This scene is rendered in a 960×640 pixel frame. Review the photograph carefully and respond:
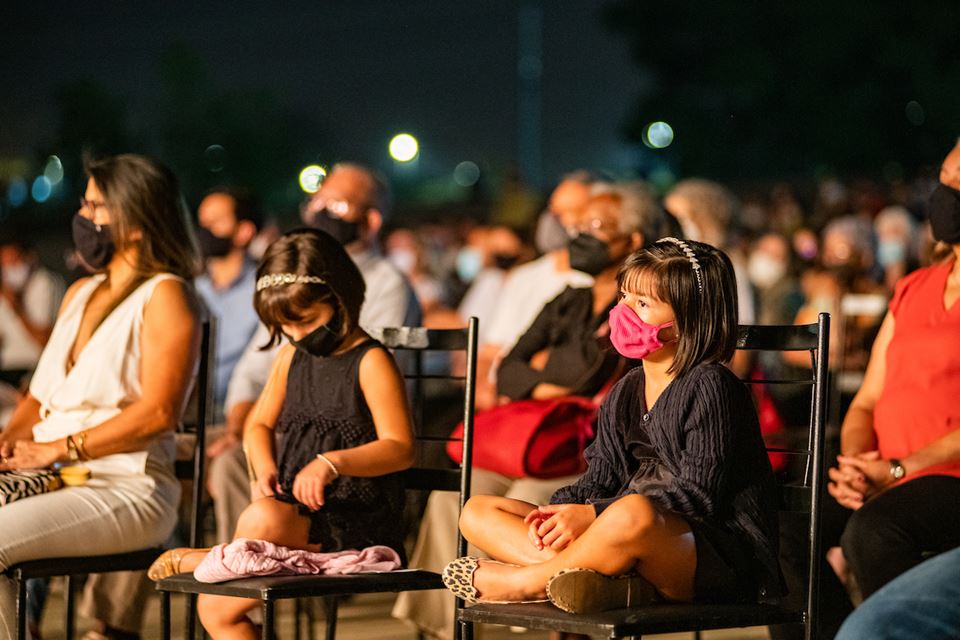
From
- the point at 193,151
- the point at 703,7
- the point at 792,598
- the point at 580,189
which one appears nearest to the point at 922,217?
the point at 580,189

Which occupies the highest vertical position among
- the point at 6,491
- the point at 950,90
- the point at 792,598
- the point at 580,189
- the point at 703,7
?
the point at 703,7

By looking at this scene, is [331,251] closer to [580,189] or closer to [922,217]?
[580,189]

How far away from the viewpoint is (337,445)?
393cm

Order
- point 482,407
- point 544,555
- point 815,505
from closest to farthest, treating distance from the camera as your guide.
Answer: point 544,555 → point 815,505 → point 482,407

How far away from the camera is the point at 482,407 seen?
5809 mm

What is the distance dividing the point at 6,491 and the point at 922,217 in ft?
33.9

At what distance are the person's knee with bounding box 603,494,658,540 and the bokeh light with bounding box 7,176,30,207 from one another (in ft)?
87.7

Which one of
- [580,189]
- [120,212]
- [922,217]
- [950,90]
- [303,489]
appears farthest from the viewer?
[950,90]

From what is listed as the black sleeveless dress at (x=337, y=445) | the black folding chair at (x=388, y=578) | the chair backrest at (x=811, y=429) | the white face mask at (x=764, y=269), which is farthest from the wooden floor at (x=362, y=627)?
the white face mask at (x=764, y=269)

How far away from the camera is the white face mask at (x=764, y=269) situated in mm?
10431

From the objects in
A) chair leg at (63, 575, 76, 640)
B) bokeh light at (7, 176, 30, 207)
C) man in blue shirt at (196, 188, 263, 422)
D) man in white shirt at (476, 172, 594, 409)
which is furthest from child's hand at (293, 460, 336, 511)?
bokeh light at (7, 176, 30, 207)

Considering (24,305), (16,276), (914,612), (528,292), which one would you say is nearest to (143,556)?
(914,612)

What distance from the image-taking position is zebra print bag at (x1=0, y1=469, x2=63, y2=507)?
13.0 ft

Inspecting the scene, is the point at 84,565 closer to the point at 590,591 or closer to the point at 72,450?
the point at 72,450
